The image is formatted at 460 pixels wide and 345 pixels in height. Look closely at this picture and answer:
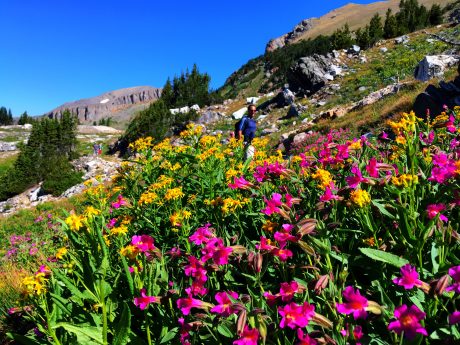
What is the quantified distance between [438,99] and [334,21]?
3478 inches

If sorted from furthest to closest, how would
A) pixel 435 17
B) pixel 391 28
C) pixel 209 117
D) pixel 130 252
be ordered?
pixel 435 17 → pixel 209 117 → pixel 391 28 → pixel 130 252

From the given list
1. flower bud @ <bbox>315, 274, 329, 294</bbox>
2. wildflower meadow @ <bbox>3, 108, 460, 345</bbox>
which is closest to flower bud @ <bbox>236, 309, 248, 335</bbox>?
wildflower meadow @ <bbox>3, 108, 460, 345</bbox>

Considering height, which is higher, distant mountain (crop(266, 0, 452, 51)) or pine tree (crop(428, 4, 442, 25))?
distant mountain (crop(266, 0, 452, 51))

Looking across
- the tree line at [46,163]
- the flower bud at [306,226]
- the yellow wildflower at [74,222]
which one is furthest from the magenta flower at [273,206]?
the tree line at [46,163]

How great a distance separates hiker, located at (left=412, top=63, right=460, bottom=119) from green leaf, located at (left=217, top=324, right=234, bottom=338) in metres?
10.1

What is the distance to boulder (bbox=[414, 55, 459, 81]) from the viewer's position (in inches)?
641

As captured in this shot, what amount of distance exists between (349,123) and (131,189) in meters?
12.5

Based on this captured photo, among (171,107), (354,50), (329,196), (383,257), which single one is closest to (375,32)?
(354,50)

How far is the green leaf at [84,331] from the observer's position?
1.68m

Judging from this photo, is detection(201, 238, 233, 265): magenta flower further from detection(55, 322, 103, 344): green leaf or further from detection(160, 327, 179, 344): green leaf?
detection(55, 322, 103, 344): green leaf

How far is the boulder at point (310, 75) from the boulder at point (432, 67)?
1042cm

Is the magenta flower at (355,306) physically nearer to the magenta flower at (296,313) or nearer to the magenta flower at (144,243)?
the magenta flower at (296,313)

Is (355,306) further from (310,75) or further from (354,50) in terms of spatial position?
(354,50)

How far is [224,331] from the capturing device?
1.56 meters
